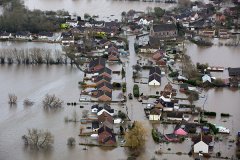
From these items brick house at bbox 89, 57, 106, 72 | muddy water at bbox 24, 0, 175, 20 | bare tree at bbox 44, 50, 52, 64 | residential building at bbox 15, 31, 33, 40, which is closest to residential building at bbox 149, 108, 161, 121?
brick house at bbox 89, 57, 106, 72

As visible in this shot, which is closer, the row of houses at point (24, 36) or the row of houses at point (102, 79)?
the row of houses at point (102, 79)

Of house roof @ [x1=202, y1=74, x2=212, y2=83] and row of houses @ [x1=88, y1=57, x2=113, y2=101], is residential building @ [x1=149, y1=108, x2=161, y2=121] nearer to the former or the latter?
row of houses @ [x1=88, y1=57, x2=113, y2=101]

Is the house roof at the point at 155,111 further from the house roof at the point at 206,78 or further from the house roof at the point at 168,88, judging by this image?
the house roof at the point at 206,78

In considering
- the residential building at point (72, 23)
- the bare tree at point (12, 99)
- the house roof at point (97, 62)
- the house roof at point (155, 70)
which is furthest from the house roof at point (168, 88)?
the residential building at point (72, 23)

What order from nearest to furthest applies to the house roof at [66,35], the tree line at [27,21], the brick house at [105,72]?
1. the brick house at [105,72]
2. the house roof at [66,35]
3. the tree line at [27,21]

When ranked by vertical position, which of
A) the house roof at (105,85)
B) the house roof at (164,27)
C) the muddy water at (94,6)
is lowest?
the house roof at (105,85)

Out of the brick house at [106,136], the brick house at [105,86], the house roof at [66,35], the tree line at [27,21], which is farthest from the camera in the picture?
the tree line at [27,21]

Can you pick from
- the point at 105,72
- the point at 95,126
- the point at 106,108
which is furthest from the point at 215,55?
the point at 95,126
